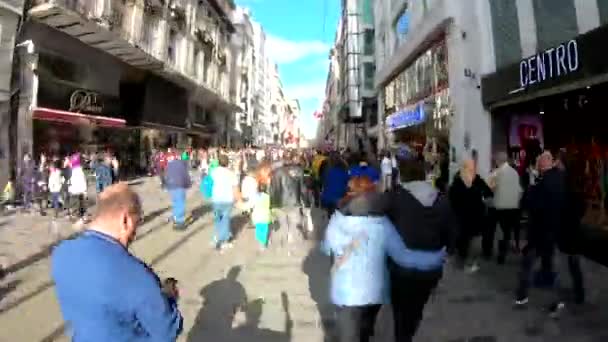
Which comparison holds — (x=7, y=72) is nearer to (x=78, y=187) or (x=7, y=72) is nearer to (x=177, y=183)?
(x=78, y=187)

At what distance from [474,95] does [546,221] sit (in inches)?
481

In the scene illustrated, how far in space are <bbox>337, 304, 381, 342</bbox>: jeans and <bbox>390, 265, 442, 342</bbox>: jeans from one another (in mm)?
270

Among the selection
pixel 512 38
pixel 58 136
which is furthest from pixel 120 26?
pixel 512 38

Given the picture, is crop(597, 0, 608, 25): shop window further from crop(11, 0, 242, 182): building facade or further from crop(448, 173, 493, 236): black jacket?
crop(11, 0, 242, 182): building facade

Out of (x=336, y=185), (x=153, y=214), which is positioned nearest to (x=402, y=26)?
(x=153, y=214)

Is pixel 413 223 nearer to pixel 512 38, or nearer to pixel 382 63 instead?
pixel 512 38

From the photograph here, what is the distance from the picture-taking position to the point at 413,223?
4336 millimetres

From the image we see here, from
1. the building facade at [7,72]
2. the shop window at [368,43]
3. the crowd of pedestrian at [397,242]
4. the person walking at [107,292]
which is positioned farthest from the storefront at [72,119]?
the shop window at [368,43]

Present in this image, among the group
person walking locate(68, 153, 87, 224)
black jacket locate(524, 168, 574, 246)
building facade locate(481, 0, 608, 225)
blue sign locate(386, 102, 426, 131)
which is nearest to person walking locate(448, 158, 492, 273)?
building facade locate(481, 0, 608, 225)

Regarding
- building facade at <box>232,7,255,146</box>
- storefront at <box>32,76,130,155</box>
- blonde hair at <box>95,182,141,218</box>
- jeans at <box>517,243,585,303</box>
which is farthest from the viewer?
building facade at <box>232,7,255,146</box>

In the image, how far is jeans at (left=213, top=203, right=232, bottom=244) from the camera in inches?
424

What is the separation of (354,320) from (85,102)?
2290 centimetres

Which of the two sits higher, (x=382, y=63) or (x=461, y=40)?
(x=382, y=63)

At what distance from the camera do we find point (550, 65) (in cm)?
1123
